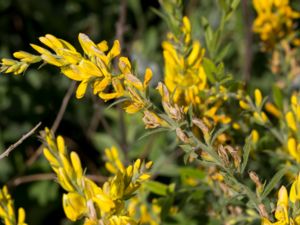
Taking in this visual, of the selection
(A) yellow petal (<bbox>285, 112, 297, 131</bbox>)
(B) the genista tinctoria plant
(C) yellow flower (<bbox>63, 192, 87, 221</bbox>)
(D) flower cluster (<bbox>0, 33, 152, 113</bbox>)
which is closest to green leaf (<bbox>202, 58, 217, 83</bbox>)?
(B) the genista tinctoria plant

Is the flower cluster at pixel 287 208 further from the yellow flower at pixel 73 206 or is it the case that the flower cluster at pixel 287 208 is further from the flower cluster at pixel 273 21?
Answer: the flower cluster at pixel 273 21

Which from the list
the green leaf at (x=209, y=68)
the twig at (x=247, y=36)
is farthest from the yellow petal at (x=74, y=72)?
the twig at (x=247, y=36)

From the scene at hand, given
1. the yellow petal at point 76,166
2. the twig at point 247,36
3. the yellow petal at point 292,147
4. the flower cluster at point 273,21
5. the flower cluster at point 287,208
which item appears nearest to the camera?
the flower cluster at point 287,208

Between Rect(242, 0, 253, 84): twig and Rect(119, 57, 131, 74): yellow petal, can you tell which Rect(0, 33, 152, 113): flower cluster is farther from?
Rect(242, 0, 253, 84): twig

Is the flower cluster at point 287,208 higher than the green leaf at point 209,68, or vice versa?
the green leaf at point 209,68

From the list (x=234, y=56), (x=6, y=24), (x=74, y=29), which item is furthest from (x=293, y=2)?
(x=6, y=24)

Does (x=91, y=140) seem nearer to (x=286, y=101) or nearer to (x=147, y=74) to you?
(x=286, y=101)

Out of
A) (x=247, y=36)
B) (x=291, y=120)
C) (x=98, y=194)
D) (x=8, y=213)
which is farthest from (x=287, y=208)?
(x=247, y=36)

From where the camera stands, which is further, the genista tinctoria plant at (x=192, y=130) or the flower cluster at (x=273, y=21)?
the flower cluster at (x=273, y=21)

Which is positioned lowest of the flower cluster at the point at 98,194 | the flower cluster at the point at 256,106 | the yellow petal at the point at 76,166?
the flower cluster at the point at 256,106
